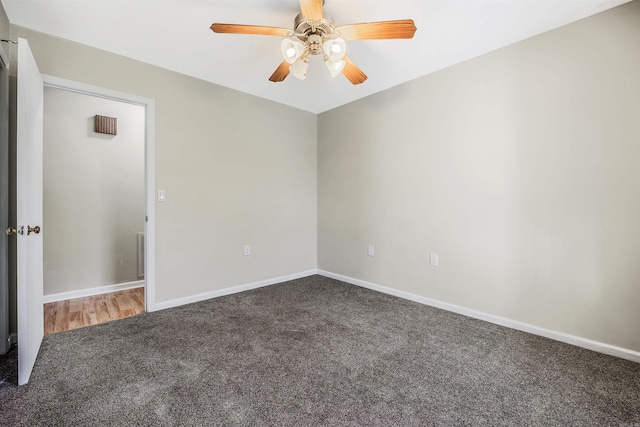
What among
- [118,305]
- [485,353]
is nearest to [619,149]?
[485,353]

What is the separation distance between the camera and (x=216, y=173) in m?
3.15

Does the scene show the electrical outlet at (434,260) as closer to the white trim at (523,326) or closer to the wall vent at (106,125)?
the white trim at (523,326)

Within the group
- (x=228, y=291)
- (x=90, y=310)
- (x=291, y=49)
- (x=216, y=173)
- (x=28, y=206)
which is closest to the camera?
(x=28, y=206)

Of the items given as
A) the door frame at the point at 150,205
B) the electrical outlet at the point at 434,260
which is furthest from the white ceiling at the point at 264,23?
the electrical outlet at the point at 434,260

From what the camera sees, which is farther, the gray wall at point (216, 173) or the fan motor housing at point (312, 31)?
the gray wall at point (216, 173)

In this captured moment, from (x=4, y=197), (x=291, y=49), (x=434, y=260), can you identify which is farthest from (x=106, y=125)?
(x=434, y=260)

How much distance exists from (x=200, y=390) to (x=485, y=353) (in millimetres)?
1865

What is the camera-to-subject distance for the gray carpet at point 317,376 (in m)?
1.40

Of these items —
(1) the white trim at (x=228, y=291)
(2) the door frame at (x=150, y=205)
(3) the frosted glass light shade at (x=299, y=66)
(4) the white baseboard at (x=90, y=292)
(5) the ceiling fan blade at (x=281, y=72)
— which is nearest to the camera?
(3) the frosted glass light shade at (x=299, y=66)

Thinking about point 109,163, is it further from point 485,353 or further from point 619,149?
point 619,149

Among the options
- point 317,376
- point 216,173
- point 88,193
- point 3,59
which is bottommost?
point 317,376

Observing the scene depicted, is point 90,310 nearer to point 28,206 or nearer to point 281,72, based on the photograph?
point 28,206

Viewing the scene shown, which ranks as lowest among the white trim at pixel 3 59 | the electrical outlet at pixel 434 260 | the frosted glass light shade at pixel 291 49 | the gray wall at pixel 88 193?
the electrical outlet at pixel 434 260

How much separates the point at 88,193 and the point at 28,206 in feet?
6.00
